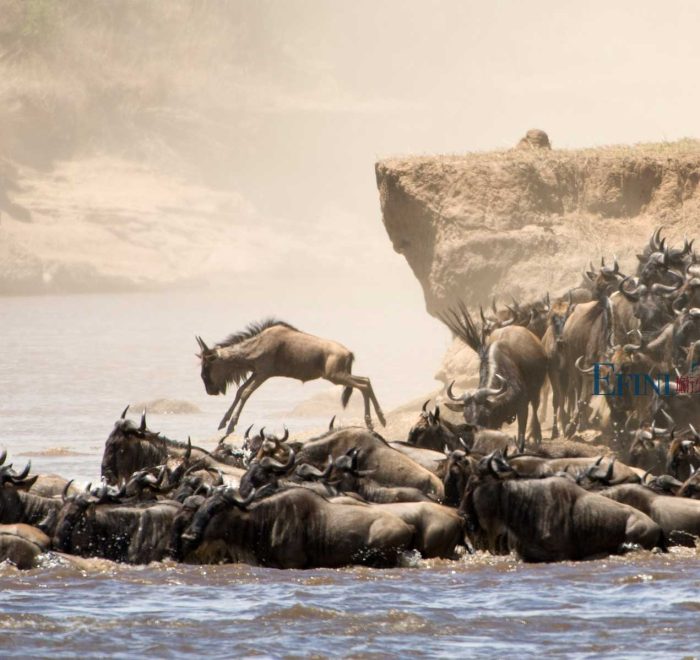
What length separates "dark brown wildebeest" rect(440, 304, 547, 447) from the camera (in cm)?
1634

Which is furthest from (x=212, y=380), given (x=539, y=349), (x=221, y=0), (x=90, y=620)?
(x=221, y=0)

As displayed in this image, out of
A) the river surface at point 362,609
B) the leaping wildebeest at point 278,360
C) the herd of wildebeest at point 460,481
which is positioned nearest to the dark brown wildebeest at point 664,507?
the herd of wildebeest at point 460,481

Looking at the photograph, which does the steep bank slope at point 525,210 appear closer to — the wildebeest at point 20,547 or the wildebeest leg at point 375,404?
the wildebeest leg at point 375,404

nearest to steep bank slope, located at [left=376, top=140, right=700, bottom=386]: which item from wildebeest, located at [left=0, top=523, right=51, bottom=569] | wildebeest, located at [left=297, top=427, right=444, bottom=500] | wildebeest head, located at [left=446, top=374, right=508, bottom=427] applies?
wildebeest head, located at [left=446, top=374, right=508, bottom=427]

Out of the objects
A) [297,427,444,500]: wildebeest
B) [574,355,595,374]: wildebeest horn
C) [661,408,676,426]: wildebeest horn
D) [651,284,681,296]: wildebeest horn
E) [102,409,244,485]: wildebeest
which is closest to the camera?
[297,427,444,500]: wildebeest

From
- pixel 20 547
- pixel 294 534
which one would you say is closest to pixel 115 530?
pixel 20 547

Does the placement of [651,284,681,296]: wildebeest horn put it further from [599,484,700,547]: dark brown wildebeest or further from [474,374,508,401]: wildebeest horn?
[599,484,700,547]: dark brown wildebeest

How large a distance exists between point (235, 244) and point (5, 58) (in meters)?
21.4

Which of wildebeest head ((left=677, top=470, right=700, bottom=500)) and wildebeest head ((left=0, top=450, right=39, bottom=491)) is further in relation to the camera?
wildebeest head ((left=677, top=470, right=700, bottom=500))

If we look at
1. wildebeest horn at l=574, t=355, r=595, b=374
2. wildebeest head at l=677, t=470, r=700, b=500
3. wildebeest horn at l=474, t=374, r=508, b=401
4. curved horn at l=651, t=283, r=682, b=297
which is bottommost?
wildebeest head at l=677, t=470, r=700, b=500

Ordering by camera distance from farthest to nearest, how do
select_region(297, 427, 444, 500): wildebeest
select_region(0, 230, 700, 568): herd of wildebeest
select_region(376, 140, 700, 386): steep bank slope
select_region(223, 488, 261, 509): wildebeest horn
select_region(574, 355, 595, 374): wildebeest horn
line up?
select_region(376, 140, 700, 386): steep bank slope, select_region(574, 355, 595, 374): wildebeest horn, select_region(297, 427, 444, 500): wildebeest, select_region(0, 230, 700, 568): herd of wildebeest, select_region(223, 488, 261, 509): wildebeest horn

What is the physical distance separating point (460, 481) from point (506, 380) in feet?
14.8

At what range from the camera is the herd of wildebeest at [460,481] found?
37.1ft

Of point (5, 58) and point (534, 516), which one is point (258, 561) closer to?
point (534, 516)
